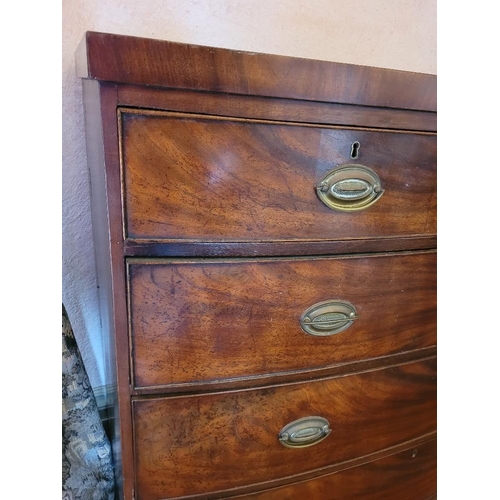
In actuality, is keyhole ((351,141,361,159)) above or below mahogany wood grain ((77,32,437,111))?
below

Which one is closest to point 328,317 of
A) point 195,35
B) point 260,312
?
point 260,312

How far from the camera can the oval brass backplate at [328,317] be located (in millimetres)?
607

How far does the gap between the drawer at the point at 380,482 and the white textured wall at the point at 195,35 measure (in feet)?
1.80

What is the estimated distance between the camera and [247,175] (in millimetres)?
530

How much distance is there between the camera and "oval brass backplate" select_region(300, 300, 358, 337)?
1.99 ft

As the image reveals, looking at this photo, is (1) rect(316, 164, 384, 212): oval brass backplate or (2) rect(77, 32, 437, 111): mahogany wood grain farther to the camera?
(1) rect(316, 164, 384, 212): oval brass backplate

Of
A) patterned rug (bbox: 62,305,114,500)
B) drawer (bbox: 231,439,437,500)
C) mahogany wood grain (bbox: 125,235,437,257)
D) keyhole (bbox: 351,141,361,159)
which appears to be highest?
keyhole (bbox: 351,141,361,159)

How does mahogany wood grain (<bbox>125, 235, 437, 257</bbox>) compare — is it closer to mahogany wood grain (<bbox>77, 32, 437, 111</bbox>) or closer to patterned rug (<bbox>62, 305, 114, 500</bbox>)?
mahogany wood grain (<bbox>77, 32, 437, 111</bbox>)

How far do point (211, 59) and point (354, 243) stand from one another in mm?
328

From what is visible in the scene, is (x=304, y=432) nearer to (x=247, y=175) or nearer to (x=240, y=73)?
(x=247, y=175)

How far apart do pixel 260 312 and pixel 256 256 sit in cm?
8

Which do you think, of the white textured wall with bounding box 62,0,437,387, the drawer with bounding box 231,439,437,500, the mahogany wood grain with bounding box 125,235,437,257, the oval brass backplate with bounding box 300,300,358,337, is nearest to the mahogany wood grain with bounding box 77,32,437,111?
the mahogany wood grain with bounding box 125,235,437,257
